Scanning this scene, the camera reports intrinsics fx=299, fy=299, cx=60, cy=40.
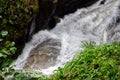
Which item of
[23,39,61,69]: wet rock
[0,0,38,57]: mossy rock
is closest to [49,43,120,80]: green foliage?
[23,39,61,69]: wet rock

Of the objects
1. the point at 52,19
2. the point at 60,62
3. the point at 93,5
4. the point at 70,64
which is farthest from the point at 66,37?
the point at 70,64

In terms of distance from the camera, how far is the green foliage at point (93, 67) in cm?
246

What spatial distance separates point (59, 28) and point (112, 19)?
1666mm

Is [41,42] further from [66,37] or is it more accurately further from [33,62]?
[33,62]

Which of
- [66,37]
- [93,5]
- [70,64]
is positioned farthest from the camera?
[93,5]

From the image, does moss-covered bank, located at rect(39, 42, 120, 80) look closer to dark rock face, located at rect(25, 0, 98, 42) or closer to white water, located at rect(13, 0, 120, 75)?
white water, located at rect(13, 0, 120, 75)

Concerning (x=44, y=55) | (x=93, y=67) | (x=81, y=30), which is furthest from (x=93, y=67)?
(x=81, y=30)

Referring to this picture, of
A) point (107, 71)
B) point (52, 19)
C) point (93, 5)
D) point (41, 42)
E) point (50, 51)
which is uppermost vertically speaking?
point (93, 5)

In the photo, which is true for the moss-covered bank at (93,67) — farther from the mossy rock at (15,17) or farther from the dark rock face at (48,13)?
the dark rock face at (48,13)

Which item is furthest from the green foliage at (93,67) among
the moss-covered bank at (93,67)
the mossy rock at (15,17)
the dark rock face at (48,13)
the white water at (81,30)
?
the dark rock face at (48,13)

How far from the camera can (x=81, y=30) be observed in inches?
351

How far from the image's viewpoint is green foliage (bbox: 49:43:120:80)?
2.46 meters

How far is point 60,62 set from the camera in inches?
264

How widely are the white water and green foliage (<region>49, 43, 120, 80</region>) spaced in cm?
363
